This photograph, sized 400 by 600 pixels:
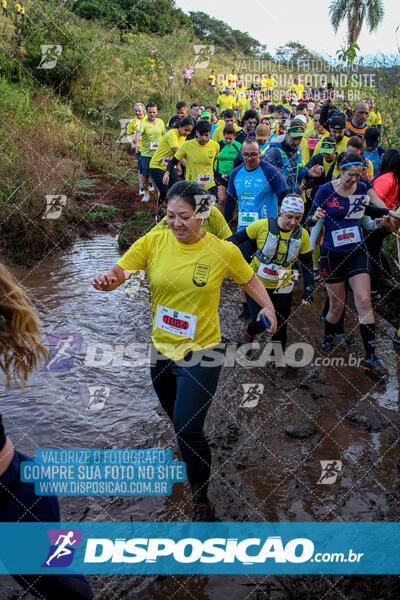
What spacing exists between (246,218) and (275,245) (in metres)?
1.26

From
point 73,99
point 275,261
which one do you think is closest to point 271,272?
point 275,261

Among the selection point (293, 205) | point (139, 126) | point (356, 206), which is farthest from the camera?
point (139, 126)

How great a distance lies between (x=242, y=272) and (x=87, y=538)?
6.41ft

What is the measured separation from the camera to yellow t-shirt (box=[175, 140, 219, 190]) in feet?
24.6

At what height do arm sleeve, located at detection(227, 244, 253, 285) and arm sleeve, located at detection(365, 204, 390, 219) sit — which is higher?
arm sleeve, located at detection(365, 204, 390, 219)

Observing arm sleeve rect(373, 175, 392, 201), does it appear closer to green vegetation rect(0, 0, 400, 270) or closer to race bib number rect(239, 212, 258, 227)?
race bib number rect(239, 212, 258, 227)

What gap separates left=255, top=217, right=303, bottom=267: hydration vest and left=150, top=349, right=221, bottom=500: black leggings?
2084 mm

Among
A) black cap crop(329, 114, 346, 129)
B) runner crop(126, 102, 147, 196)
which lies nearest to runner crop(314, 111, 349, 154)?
black cap crop(329, 114, 346, 129)

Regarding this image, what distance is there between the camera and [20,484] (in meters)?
1.81

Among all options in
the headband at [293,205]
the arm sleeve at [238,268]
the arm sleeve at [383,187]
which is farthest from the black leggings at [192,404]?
the arm sleeve at [383,187]

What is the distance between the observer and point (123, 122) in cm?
1469

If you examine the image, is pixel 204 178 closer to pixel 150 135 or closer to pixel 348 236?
pixel 348 236

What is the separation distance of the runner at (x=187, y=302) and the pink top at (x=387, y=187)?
10.3 feet

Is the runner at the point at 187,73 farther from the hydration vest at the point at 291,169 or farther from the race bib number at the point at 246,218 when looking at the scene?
the race bib number at the point at 246,218
